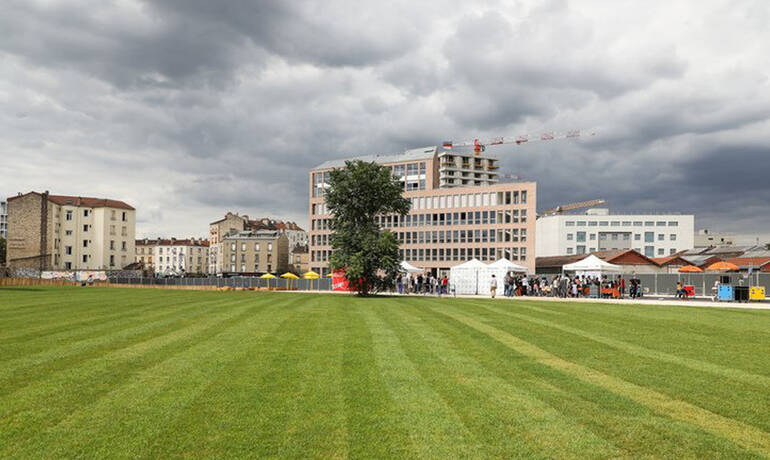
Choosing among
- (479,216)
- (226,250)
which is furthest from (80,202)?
(479,216)

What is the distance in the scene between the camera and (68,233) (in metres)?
114

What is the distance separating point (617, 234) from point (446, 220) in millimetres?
54590

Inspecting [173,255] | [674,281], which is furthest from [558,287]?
[173,255]

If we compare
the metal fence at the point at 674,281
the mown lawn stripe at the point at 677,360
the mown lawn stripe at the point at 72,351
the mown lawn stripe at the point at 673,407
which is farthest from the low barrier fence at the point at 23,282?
the mown lawn stripe at the point at 673,407

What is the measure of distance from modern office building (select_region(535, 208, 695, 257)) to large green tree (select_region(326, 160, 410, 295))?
3756 inches

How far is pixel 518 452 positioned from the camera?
640cm

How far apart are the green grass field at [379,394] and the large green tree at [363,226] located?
1104 inches

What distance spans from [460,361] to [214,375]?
5260 millimetres

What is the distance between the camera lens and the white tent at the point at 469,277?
57.6 m

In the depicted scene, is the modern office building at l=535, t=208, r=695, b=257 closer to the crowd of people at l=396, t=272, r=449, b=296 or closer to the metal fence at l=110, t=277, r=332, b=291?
the metal fence at l=110, t=277, r=332, b=291

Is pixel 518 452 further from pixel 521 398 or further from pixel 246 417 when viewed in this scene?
pixel 246 417

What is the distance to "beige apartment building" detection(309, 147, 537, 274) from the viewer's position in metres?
98.0

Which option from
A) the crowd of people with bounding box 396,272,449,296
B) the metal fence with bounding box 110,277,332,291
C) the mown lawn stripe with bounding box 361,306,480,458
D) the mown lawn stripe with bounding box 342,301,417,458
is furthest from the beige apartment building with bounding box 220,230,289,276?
the mown lawn stripe with bounding box 361,306,480,458

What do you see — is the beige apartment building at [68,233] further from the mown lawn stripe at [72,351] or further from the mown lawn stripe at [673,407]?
the mown lawn stripe at [673,407]
